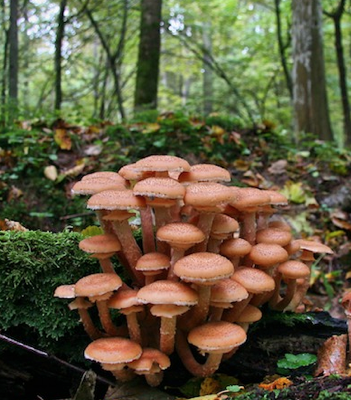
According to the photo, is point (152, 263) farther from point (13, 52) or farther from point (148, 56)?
point (148, 56)

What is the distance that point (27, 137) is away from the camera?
5562mm

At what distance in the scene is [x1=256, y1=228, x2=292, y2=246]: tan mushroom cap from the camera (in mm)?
2580

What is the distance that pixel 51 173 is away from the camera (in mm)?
5160

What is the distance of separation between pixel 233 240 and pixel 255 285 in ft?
1.11

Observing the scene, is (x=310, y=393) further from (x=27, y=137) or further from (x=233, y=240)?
(x=27, y=137)

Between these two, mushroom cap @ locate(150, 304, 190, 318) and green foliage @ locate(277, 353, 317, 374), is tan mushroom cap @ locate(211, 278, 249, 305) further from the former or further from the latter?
green foliage @ locate(277, 353, 317, 374)

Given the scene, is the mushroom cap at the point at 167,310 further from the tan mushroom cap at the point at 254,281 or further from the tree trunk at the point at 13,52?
the tree trunk at the point at 13,52

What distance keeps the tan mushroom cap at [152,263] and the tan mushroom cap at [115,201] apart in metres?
0.30

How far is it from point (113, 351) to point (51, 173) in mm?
3618

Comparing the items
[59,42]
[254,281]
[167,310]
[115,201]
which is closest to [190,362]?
[167,310]

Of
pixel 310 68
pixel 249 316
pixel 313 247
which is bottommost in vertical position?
pixel 249 316

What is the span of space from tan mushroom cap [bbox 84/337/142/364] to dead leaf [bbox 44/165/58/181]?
135 inches

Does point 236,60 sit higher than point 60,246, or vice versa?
point 236,60

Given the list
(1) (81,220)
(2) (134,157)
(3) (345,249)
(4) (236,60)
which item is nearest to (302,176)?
(3) (345,249)
